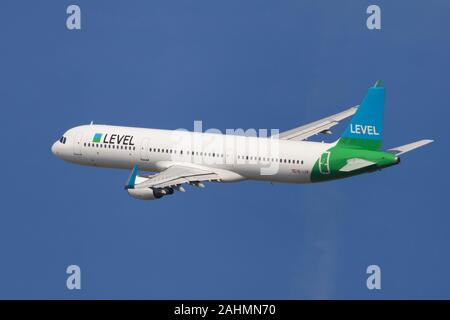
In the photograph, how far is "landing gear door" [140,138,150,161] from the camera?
128m

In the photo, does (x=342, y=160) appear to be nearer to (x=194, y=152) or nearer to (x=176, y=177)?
(x=194, y=152)

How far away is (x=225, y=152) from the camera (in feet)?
411

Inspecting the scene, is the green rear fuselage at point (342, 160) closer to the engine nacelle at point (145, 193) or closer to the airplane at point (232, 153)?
the airplane at point (232, 153)

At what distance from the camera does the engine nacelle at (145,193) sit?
12119cm

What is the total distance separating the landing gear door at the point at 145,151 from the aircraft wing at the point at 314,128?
14149mm

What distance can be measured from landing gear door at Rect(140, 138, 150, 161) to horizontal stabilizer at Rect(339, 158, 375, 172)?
2109cm

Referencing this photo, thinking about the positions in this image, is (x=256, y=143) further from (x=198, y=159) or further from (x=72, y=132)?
(x=72, y=132)

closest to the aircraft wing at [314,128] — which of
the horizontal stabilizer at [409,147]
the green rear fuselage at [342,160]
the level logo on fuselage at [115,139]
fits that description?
the green rear fuselage at [342,160]

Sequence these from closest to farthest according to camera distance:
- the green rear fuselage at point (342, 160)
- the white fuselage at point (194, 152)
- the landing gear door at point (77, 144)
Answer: the green rear fuselage at point (342, 160), the white fuselage at point (194, 152), the landing gear door at point (77, 144)

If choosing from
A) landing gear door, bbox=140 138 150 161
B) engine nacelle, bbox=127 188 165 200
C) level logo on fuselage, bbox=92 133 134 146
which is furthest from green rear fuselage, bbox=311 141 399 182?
level logo on fuselage, bbox=92 133 134 146

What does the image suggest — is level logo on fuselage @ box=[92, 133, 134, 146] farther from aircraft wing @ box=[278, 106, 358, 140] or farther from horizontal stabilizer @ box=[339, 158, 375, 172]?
horizontal stabilizer @ box=[339, 158, 375, 172]

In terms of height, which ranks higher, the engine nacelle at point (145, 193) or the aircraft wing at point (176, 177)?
the aircraft wing at point (176, 177)

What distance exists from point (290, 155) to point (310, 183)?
3.62m
